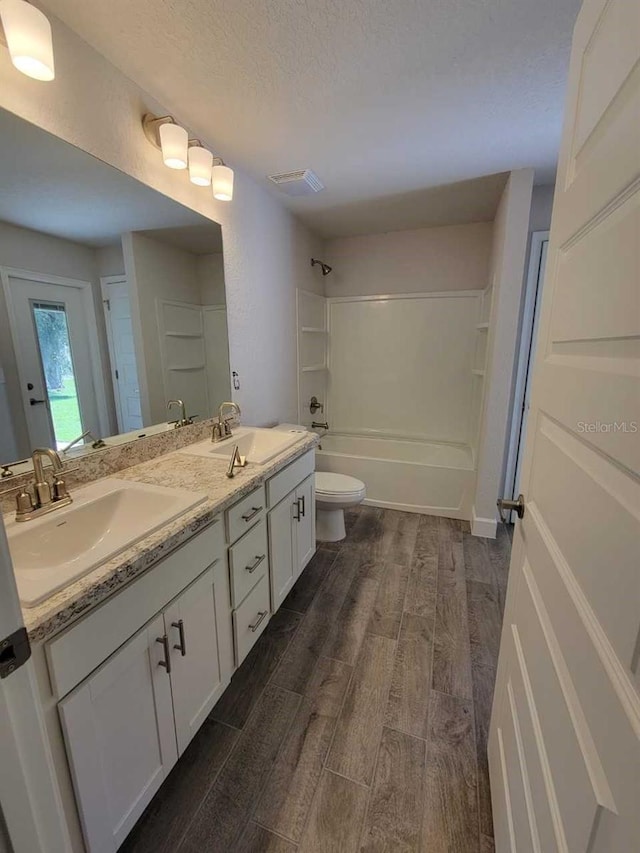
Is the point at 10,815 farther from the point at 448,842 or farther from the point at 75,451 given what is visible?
the point at 448,842

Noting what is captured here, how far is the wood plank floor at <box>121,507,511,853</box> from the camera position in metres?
1.04

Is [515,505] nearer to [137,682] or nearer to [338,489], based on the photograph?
[137,682]

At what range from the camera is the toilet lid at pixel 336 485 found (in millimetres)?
2435

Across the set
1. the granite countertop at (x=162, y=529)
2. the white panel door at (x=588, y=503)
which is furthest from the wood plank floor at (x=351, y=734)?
the granite countertop at (x=162, y=529)

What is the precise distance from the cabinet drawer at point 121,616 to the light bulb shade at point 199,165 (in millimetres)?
1522

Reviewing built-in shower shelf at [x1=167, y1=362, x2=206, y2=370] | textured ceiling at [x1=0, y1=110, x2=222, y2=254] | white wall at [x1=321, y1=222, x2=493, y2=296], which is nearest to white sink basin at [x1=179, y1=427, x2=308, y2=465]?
built-in shower shelf at [x1=167, y1=362, x2=206, y2=370]

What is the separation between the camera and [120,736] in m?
0.87

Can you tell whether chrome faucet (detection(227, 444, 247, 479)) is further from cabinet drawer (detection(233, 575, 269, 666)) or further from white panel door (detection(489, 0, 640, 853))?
white panel door (detection(489, 0, 640, 853))

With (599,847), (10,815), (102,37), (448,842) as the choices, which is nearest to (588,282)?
(599,847)

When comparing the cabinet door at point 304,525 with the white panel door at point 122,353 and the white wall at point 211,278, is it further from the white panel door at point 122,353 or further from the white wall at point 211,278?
the white wall at point 211,278

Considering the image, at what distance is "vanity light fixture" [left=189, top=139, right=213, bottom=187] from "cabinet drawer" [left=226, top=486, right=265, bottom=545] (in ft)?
4.61

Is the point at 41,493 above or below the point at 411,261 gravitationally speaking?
below

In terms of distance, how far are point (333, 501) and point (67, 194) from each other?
1.99 metres

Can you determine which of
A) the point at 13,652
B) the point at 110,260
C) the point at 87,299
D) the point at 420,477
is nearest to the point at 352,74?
the point at 110,260
